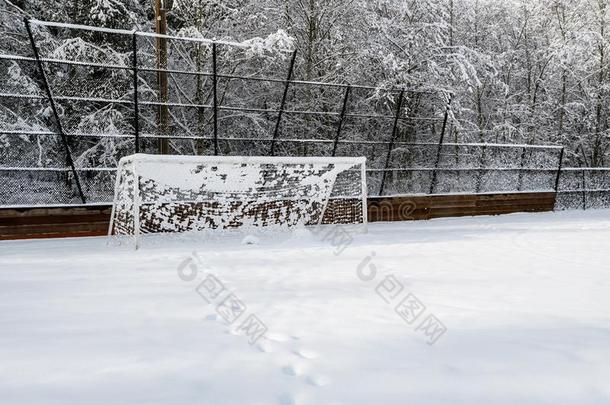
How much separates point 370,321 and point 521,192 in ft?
31.8

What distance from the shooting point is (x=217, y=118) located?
28.4 feet

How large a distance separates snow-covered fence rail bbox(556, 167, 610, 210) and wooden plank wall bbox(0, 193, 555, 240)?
2.79 feet

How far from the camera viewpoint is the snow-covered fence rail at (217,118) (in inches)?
353

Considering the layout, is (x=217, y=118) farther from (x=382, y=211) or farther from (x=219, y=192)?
(x=382, y=211)

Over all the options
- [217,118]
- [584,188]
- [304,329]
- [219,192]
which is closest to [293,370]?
[304,329]

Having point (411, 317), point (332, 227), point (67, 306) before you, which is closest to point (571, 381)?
point (411, 317)

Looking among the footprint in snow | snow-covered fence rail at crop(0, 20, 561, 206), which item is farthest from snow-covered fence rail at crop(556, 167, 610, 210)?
the footprint in snow

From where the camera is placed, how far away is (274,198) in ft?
23.0

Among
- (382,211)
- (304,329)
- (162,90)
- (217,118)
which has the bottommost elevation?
(382,211)

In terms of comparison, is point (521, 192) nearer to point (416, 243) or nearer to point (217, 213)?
point (416, 243)

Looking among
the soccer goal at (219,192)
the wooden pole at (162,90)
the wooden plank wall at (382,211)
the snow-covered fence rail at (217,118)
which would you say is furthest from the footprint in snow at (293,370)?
the snow-covered fence rail at (217,118)

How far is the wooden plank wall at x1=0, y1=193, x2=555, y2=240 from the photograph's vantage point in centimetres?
668

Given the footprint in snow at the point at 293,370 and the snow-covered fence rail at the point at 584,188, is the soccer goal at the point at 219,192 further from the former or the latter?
the snow-covered fence rail at the point at 584,188

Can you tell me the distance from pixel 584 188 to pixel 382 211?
6667 mm
